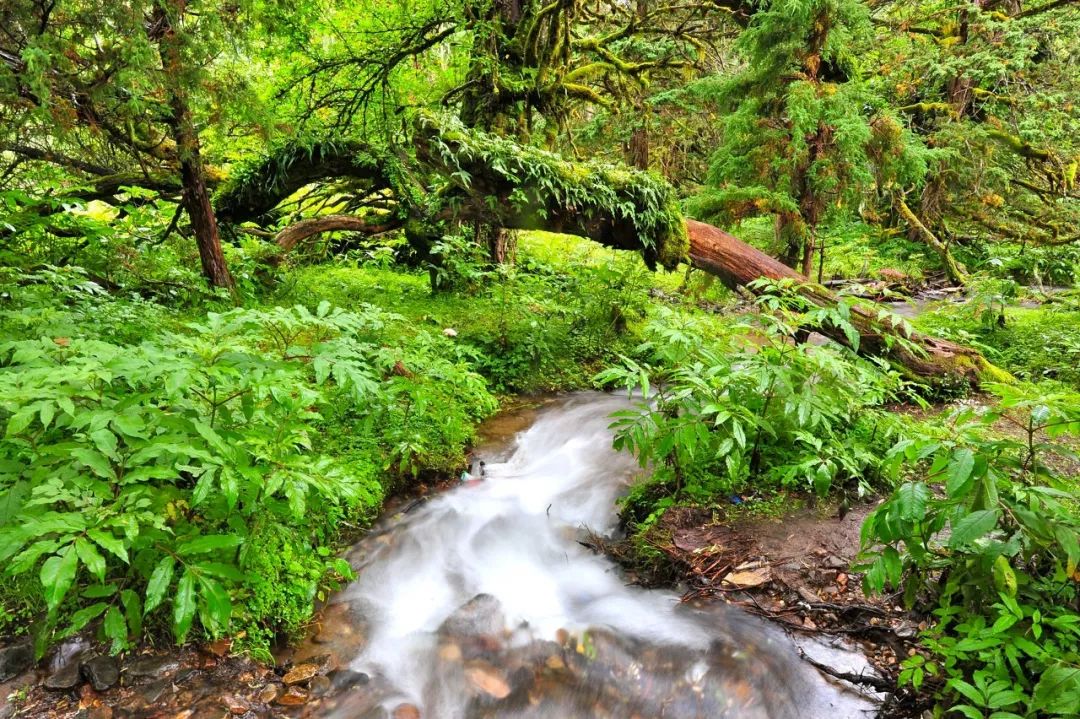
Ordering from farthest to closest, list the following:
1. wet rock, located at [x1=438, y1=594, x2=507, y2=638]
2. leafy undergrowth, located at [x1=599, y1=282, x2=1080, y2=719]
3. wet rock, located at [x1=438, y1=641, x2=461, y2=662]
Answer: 1. wet rock, located at [x1=438, y1=594, x2=507, y2=638]
2. wet rock, located at [x1=438, y1=641, x2=461, y2=662]
3. leafy undergrowth, located at [x1=599, y1=282, x2=1080, y2=719]

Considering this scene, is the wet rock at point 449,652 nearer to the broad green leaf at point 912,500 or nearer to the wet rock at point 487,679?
the wet rock at point 487,679

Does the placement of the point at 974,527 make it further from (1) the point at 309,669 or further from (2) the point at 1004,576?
(1) the point at 309,669

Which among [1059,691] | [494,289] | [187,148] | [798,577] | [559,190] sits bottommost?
[798,577]

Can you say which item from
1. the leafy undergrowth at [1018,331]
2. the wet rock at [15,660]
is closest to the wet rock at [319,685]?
the wet rock at [15,660]

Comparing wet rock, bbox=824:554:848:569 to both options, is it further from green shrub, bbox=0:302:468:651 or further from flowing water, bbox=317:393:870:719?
green shrub, bbox=0:302:468:651

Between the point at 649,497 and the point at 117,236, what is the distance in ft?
22.1

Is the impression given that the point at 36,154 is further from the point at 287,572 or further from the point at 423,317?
the point at 287,572

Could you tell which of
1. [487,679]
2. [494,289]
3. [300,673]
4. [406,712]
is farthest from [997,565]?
[494,289]

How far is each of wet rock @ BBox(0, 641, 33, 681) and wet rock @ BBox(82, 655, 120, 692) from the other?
0.81 ft

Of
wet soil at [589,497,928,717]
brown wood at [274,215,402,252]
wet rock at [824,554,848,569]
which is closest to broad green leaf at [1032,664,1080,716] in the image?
wet soil at [589,497,928,717]

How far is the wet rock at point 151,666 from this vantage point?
261cm

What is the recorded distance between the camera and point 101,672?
2.55 metres

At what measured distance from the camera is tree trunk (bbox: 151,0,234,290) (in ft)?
12.4

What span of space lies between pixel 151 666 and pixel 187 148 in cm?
403
